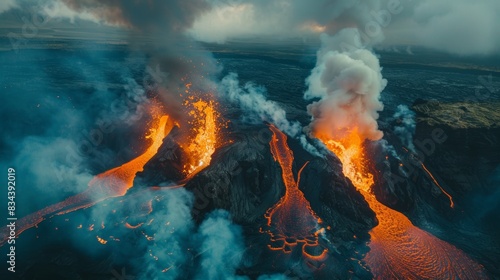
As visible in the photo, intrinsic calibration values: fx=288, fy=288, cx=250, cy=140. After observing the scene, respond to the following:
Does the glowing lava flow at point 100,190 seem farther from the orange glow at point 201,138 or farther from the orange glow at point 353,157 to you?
the orange glow at point 353,157

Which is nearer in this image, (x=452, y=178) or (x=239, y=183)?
(x=239, y=183)

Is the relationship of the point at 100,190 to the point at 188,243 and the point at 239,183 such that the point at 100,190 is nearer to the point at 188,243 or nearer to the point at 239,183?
the point at 188,243

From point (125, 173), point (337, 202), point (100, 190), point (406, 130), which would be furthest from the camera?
point (406, 130)

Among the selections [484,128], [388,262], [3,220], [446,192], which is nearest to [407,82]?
[484,128]

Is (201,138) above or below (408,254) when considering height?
above

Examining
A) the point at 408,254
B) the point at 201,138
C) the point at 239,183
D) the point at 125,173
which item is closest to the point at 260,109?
the point at 201,138

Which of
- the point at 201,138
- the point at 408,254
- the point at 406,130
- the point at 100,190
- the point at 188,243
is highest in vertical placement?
the point at 201,138

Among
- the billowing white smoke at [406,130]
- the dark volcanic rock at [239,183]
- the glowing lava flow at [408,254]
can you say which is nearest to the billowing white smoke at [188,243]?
the dark volcanic rock at [239,183]
